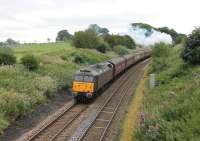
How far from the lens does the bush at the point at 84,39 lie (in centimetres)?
7862

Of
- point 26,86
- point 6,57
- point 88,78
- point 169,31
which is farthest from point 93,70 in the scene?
point 169,31

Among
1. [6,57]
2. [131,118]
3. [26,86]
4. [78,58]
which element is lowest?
[131,118]

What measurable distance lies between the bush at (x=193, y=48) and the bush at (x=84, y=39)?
43385 millimetres

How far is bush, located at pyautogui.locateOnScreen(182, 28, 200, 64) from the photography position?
115ft

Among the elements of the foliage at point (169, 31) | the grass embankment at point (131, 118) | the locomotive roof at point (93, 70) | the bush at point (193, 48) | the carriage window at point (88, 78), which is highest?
the foliage at point (169, 31)

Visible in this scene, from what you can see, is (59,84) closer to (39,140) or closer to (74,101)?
(74,101)

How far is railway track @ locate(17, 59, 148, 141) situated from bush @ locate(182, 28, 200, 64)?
6.35 m


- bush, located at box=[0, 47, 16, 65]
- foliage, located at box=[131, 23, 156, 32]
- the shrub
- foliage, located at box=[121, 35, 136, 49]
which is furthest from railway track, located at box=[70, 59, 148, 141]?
foliage, located at box=[131, 23, 156, 32]

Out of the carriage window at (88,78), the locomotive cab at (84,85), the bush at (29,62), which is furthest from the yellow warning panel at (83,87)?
the bush at (29,62)

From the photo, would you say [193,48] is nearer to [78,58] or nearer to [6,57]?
[6,57]

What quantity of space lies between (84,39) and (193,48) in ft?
148

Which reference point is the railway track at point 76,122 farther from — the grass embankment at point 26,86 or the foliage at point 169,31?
the foliage at point 169,31

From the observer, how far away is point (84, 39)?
79.5 metres

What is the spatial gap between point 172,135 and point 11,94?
1383 centimetres
